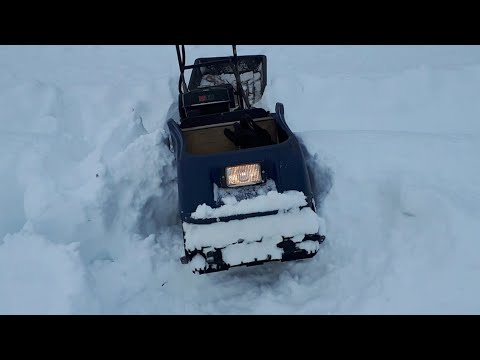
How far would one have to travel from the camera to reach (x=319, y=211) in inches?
134

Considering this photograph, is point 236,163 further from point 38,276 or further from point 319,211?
point 38,276

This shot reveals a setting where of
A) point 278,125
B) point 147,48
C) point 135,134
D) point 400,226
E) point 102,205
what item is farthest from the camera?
point 147,48

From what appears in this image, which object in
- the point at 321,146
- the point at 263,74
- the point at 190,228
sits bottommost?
the point at 190,228

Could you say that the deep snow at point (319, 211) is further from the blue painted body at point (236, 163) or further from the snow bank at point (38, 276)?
the blue painted body at point (236, 163)

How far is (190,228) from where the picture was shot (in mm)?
2701

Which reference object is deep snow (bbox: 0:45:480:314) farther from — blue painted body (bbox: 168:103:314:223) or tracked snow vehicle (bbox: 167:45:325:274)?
blue painted body (bbox: 168:103:314:223)

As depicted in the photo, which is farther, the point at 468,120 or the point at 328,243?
the point at 468,120

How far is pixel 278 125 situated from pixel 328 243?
1113 mm

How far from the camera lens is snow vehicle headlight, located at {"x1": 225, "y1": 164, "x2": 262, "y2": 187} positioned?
2828mm

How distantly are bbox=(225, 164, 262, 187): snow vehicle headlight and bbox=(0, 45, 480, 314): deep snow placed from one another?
2.56 ft

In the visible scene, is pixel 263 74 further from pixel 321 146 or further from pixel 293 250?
pixel 293 250

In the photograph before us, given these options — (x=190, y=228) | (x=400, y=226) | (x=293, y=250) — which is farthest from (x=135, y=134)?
(x=400, y=226)

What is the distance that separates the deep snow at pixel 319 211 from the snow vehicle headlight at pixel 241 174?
0.78 metres

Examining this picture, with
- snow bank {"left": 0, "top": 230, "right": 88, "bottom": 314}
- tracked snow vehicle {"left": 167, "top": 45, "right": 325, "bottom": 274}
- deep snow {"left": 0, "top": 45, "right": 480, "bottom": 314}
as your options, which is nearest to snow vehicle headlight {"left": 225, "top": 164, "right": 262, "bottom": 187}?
tracked snow vehicle {"left": 167, "top": 45, "right": 325, "bottom": 274}
